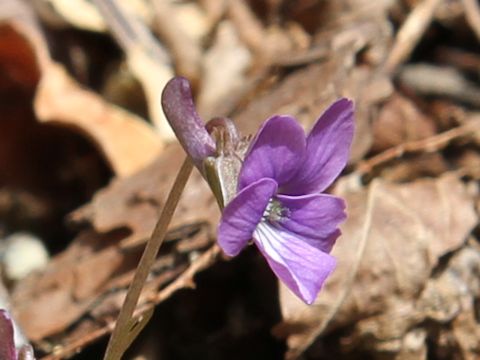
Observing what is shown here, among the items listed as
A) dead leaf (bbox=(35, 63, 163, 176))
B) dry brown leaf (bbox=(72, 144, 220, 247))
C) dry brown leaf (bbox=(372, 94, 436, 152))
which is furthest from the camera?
dead leaf (bbox=(35, 63, 163, 176))

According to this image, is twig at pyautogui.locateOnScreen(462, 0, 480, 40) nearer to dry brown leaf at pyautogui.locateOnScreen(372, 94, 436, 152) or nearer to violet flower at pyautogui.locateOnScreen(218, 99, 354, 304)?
dry brown leaf at pyautogui.locateOnScreen(372, 94, 436, 152)

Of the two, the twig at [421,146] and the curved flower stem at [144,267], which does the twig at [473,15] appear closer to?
the twig at [421,146]

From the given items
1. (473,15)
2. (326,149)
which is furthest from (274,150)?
(473,15)

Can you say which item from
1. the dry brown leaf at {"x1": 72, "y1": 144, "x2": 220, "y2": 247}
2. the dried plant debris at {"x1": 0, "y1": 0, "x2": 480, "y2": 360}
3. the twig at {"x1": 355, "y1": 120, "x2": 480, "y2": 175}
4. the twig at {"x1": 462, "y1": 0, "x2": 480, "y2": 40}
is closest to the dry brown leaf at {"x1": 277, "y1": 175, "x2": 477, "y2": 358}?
the dried plant debris at {"x1": 0, "y1": 0, "x2": 480, "y2": 360}

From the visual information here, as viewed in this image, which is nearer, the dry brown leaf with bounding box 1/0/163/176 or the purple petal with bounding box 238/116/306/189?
the purple petal with bounding box 238/116/306/189

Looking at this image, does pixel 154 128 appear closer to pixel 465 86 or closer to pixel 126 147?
pixel 126 147

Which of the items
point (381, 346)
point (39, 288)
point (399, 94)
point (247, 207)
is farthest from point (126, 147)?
point (247, 207)

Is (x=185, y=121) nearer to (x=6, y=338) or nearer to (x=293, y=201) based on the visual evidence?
(x=293, y=201)

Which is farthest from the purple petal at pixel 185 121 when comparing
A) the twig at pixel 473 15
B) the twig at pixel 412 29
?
the twig at pixel 473 15

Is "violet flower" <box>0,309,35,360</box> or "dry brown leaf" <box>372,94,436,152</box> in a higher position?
"dry brown leaf" <box>372,94,436,152</box>
